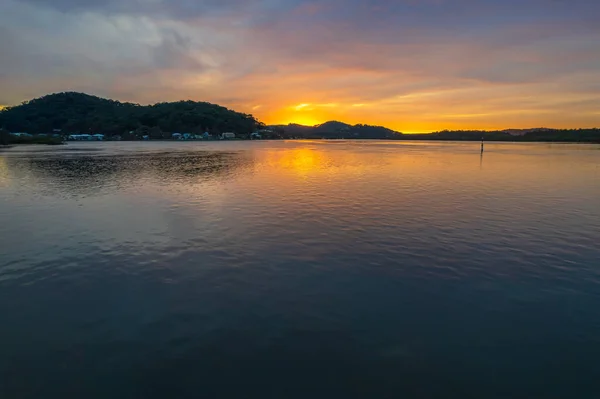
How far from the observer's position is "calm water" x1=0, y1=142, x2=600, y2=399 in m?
8.61

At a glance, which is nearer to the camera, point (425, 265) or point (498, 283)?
point (498, 283)

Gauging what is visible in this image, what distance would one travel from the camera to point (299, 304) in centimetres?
1213

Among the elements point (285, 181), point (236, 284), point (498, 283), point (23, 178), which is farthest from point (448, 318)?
point (23, 178)

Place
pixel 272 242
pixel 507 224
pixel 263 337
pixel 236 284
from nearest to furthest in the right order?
pixel 263 337 < pixel 236 284 < pixel 272 242 < pixel 507 224

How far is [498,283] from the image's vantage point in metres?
13.8

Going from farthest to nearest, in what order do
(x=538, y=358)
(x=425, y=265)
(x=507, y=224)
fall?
1. (x=507, y=224)
2. (x=425, y=265)
3. (x=538, y=358)

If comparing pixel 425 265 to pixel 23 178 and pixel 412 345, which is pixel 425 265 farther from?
pixel 23 178

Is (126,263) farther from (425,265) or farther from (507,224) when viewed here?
(507,224)

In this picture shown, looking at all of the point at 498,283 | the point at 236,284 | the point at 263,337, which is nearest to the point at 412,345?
the point at 263,337

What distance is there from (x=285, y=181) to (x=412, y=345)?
36138mm

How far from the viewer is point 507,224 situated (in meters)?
22.9

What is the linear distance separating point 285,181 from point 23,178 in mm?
34593

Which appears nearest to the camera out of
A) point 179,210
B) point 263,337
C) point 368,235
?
point 263,337

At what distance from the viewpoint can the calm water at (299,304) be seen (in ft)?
28.2
